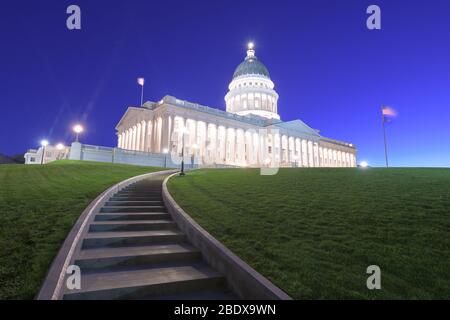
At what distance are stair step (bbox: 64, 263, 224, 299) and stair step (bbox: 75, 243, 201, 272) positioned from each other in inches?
15.7

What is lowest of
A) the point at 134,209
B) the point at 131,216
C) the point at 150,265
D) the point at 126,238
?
the point at 150,265

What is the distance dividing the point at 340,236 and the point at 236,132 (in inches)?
2668

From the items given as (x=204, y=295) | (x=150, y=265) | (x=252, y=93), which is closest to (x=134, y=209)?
(x=150, y=265)

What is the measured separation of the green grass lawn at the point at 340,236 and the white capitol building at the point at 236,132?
4045 centimetres

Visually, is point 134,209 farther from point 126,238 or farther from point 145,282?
point 145,282

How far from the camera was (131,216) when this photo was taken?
873cm

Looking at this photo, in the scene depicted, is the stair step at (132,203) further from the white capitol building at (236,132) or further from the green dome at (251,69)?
the green dome at (251,69)

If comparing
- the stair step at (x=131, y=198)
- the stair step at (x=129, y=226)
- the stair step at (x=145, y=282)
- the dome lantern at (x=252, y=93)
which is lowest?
the stair step at (x=145, y=282)

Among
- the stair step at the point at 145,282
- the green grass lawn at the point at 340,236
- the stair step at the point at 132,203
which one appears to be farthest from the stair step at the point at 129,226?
the stair step at the point at 132,203

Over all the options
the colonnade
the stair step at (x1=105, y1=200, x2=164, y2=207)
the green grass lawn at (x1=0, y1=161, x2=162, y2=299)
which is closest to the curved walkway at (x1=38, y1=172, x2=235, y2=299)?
the green grass lawn at (x1=0, y1=161, x2=162, y2=299)

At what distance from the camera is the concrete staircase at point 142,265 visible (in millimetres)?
4555

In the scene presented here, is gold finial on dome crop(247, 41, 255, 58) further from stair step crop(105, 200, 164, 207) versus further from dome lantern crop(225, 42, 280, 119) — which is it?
stair step crop(105, 200, 164, 207)

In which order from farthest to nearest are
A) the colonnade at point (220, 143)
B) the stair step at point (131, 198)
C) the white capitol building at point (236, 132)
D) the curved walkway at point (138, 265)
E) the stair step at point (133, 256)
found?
the white capitol building at point (236, 132) < the colonnade at point (220, 143) < the stair step at point (131, 198) < the stair step at point (133, 256) < the curved walkway at point (138, 265)
